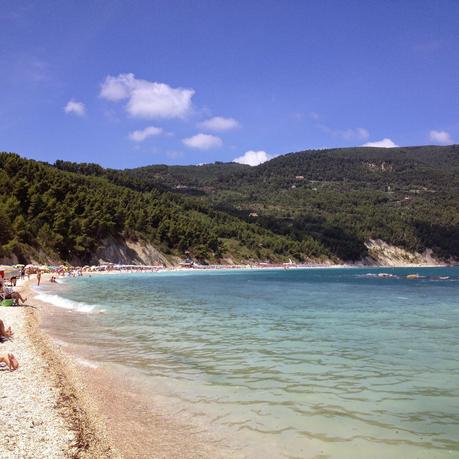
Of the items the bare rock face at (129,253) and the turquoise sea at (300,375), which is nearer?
the turquoise sea at (300,375)

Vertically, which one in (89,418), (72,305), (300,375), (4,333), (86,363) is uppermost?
(4,333)

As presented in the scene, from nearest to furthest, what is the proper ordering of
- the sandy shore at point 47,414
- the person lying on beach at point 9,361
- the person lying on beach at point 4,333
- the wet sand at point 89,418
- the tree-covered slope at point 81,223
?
the sandy shore at point 47,414 < the wet sand at point 89,418 < the person lying on beach at point 9,361 < the person lying on beach at point 4,333 < the tree-covered slope at point 81,223

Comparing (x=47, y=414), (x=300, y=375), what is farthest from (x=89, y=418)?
(x=300, y=375)

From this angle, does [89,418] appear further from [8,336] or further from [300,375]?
[8,336]

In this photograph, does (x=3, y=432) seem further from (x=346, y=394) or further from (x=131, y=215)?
(x=131, y=215)

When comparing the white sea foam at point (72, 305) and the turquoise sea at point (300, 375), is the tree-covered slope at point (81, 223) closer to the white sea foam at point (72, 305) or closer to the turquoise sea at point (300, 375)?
the white sea foam at point (72, 305)

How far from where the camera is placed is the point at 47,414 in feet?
26.8

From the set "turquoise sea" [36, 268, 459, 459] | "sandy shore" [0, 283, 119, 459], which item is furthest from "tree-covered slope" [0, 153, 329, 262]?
"sandy shore" [0, 283, 119, 459]

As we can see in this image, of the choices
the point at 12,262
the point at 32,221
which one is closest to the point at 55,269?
the point at 12,262

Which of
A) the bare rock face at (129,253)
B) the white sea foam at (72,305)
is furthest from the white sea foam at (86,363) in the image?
the bare rock face at (129,253)

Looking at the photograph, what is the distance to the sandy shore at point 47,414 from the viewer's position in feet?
22.1

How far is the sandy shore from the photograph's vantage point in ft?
22.1

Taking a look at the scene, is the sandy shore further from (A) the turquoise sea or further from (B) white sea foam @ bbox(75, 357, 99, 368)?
(A) the turquoise sea

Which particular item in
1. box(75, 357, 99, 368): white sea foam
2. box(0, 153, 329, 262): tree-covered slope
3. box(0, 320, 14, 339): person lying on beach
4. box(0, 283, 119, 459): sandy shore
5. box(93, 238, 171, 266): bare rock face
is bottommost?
box(75, 357, 99, 368): white sea foam
